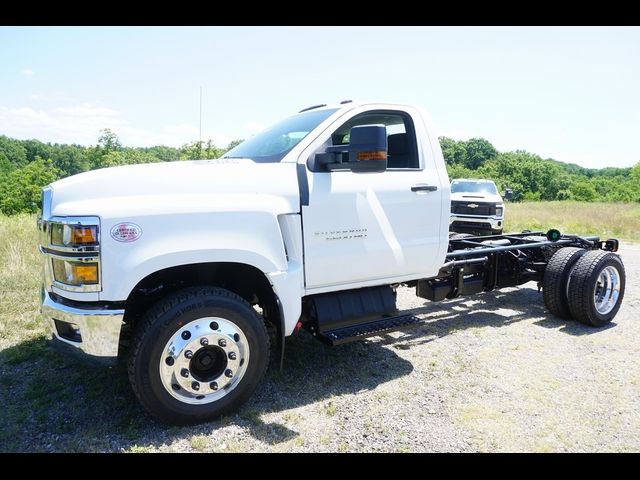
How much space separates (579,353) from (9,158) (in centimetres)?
7465

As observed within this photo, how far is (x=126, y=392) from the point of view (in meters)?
3.49

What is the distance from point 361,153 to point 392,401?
6.12ft

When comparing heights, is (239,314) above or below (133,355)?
above

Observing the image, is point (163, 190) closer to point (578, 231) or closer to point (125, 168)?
point (125, 168)

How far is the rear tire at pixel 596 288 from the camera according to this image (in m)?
5.17

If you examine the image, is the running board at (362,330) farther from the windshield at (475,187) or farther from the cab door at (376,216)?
the windshield at (475,187)

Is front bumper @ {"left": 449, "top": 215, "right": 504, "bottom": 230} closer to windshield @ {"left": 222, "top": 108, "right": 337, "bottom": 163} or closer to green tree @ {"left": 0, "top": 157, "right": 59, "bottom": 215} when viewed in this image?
windshield @ {"left": 222, "top": 108, "right": 337, "bottom": 163}

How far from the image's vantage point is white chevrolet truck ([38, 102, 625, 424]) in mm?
2758

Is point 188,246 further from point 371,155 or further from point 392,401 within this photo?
point 392,401

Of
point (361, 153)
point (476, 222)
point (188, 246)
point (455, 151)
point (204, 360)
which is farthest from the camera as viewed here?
point (455, 151)

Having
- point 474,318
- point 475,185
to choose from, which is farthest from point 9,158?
point 474,318

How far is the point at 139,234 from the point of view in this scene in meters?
2.74

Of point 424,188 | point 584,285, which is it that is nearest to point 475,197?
point 584,285

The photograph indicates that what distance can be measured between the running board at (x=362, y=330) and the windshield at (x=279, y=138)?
4.62ft
